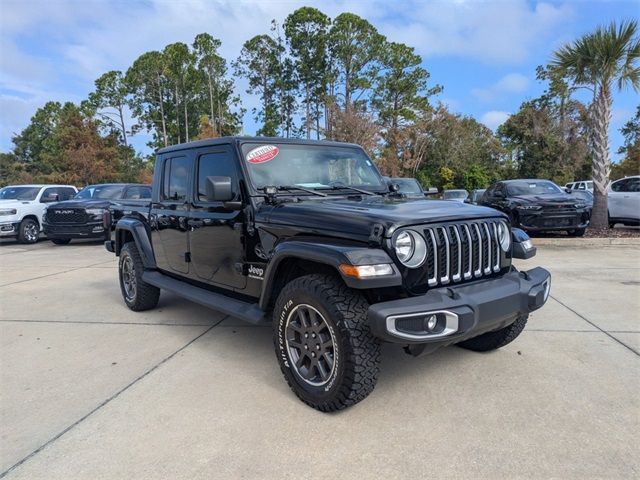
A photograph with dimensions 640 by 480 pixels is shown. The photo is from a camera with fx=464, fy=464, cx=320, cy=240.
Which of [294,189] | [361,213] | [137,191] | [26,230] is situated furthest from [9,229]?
[361,213]

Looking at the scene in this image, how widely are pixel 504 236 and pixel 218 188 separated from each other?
7.27ft

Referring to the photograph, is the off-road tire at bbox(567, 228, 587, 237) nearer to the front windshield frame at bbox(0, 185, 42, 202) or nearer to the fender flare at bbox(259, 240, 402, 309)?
the fender flare at bbox(259, 240, 402, 309)

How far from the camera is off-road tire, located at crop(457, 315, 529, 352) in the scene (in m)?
3.82

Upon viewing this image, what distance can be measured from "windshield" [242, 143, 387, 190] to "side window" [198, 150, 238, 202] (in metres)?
0.17

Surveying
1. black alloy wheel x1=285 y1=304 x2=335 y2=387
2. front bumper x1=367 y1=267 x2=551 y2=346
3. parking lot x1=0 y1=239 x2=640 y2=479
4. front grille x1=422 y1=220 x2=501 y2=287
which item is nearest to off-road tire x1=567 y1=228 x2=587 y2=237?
parking lot x1=0 y1=239 x2=640 y2=479

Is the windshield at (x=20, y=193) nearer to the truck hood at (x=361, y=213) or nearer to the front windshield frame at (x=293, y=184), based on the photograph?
the front windshield frame at (x=293, y=184)

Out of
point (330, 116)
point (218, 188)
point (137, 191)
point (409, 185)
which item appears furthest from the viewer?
point (330, 116)

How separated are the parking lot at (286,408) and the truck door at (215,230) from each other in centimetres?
73

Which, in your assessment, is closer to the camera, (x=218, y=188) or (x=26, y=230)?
(x=218, y=188)

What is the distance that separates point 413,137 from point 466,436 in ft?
143

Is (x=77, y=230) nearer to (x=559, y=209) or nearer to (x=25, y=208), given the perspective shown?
(x=25, y=208)

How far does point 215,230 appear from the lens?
409 centimetres

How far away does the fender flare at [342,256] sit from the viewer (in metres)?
2.69

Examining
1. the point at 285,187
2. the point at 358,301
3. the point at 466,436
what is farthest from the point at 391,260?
the point at 285,187
